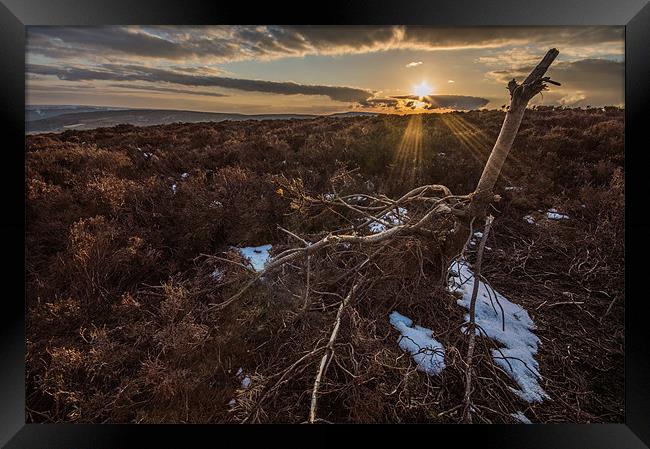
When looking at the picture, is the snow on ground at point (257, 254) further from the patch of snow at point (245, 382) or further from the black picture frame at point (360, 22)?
the black picture frame at point (360, 22)

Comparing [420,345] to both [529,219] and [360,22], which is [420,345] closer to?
[529,219]

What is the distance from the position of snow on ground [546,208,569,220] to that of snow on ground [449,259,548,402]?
862 mm

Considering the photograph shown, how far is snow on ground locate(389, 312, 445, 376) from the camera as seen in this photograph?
1.73 meters

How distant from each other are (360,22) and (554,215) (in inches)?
85.4

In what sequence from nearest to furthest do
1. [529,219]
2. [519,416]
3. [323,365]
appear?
[323,365]
[519,416]
[529,219]

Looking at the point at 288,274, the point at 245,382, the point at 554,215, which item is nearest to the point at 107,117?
the point at 288,274

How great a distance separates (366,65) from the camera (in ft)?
6.27

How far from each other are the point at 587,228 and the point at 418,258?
4.29 ft

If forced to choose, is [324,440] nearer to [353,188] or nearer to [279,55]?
[353,188]

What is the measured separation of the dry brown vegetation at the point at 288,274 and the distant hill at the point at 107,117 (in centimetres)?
8

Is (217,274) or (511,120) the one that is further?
(217,274)

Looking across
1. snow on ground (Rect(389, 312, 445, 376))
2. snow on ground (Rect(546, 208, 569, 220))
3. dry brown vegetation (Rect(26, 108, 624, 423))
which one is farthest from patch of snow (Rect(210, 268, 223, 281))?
snow on ground (Rect(546, 208, 569, 220))

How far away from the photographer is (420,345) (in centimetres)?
182

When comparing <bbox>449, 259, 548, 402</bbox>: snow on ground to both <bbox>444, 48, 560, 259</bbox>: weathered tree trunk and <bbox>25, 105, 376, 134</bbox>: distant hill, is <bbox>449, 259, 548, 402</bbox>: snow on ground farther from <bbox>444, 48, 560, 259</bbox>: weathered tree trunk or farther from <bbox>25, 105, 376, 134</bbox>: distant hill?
<bbox>25, 105, 376, 134</bbox>: distant hill
